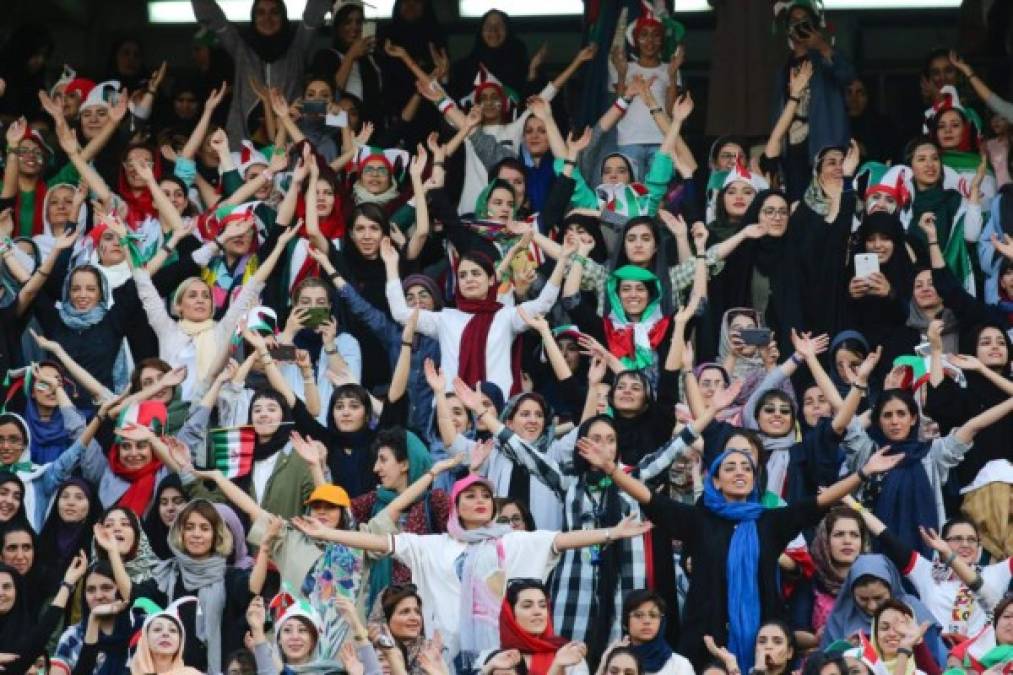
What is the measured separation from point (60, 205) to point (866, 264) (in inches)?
172

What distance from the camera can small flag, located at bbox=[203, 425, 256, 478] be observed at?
15038 mm

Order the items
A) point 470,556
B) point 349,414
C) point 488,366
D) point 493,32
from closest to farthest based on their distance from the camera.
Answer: point 470,556 → point 349,414 → point 488,366 → point 493,32

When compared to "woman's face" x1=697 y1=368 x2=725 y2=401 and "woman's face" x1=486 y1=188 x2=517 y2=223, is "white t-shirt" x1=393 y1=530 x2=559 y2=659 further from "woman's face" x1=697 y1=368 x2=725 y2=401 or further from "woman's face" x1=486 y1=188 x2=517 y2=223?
"woman's face" x1=486 y1=188 x2=517 y2=223

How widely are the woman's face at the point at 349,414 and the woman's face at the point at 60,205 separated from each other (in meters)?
2.81

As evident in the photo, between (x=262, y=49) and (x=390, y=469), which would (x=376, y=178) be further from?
(x=390, y=469)

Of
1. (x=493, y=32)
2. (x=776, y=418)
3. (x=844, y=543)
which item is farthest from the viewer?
(x=493, y=32)

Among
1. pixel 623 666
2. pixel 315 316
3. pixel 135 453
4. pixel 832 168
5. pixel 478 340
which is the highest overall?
pixel 832 168

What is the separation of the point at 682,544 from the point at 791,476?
893 mm

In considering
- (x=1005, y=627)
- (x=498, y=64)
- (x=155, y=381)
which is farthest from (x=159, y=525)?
(x=498, y=64)

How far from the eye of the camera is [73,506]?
49.3 ft

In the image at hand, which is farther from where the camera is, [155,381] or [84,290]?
[84,290]

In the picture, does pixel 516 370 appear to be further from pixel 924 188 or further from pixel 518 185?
pixel 924 188

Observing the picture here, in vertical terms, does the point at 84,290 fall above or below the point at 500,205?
below

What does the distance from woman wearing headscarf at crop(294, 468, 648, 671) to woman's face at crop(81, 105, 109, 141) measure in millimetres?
5039
